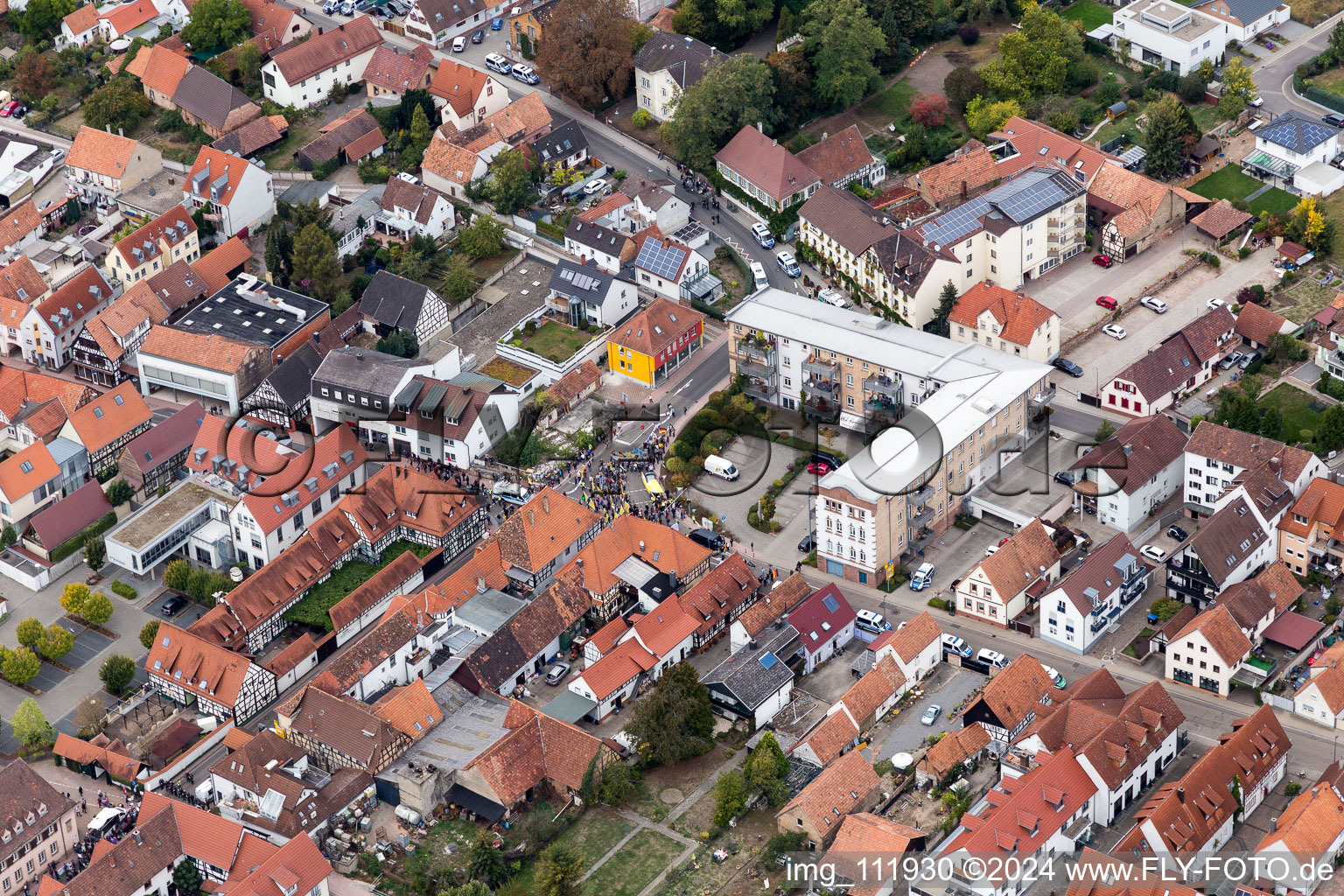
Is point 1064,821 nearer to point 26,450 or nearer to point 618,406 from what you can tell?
point 618,406

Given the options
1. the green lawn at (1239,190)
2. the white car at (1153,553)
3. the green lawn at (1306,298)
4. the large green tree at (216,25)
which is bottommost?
the white car at (1153,553)

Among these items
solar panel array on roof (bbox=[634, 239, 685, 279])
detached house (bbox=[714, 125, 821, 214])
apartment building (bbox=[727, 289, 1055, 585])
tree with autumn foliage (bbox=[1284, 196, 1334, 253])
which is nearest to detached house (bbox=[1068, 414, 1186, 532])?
apartment building (bbox=[727, 289, 1055, 585])

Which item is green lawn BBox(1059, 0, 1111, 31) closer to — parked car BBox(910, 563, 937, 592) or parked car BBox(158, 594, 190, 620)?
parked car BBox(910, 563, 937, 592)

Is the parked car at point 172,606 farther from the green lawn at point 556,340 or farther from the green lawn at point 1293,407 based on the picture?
the green lawn at point 1293,407

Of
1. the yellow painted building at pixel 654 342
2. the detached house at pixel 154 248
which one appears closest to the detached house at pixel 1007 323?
the yellow painted building at pixel 654 342

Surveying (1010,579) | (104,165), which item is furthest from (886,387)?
(104,165)
